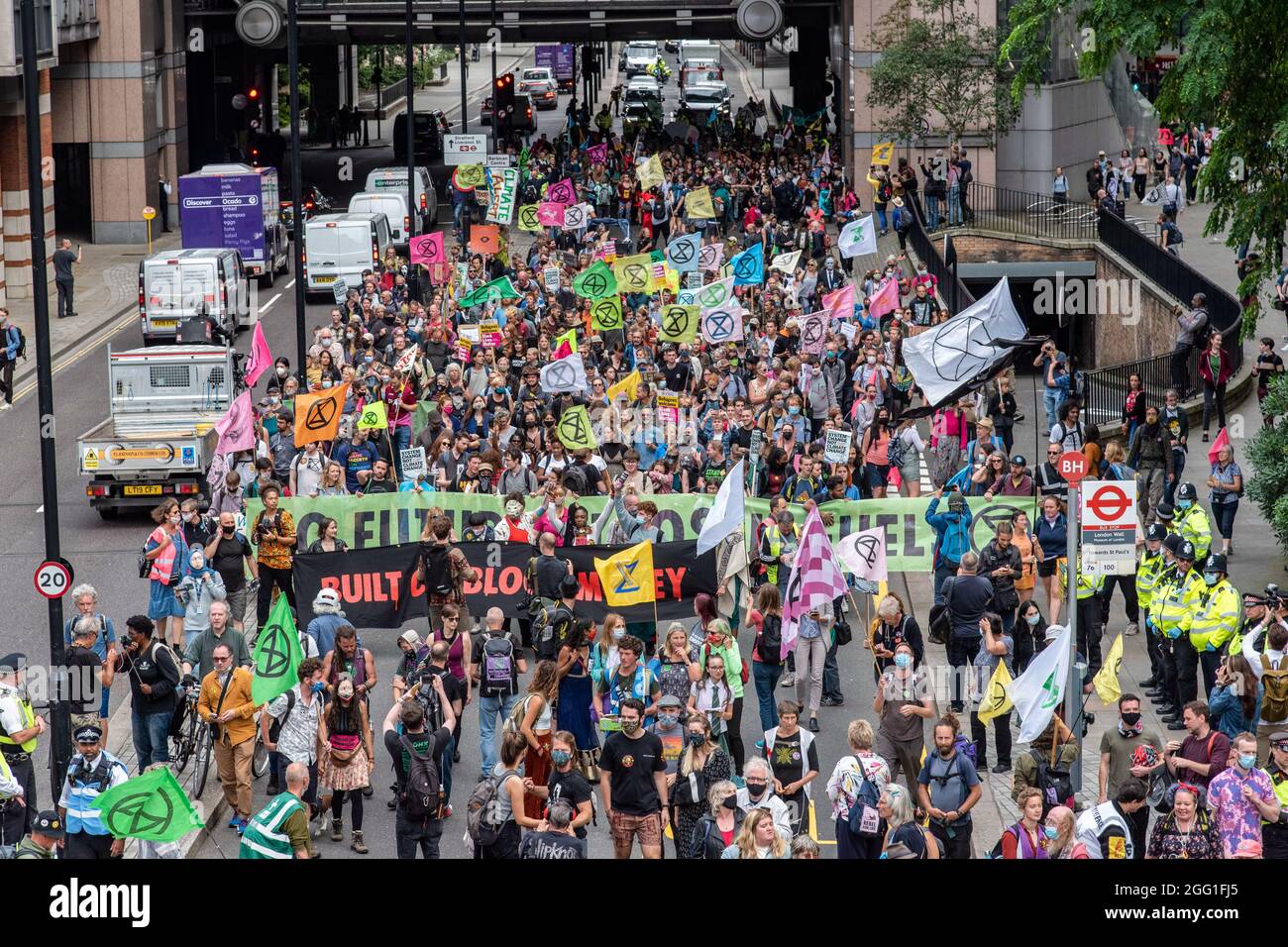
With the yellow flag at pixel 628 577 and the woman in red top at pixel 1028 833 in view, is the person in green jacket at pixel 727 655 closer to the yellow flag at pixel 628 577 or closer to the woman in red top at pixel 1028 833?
the yellow flag at pixel 628 577

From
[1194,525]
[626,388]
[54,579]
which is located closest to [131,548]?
[626,388]

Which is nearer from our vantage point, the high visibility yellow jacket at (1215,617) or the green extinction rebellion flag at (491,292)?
the high visibility yellow jacket at (1215,617)

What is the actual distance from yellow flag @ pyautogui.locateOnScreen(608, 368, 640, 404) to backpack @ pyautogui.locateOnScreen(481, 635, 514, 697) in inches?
360

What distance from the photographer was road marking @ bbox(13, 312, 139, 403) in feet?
111

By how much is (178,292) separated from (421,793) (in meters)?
24.0

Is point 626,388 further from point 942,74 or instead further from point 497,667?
point 942,74

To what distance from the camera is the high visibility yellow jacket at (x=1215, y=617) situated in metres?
15.8

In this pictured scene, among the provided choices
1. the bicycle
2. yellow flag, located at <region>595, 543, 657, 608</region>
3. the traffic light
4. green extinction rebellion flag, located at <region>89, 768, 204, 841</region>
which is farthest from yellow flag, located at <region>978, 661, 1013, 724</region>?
the traffic light

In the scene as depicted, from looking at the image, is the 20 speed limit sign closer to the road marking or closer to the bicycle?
the bicycle

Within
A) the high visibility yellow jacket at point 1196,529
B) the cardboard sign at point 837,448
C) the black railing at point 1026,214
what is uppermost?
the black railing at point 1026,214

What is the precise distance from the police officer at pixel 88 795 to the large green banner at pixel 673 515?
20.9 feet

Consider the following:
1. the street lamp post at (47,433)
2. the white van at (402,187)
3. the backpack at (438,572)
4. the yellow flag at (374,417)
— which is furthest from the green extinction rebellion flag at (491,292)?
the white van at (402,187)

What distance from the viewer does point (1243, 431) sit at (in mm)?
27656

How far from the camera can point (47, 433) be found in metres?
16.5
